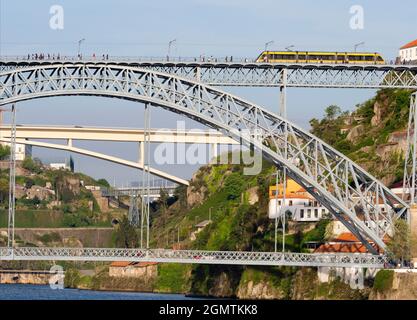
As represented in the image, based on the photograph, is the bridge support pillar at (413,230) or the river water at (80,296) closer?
the bridge support pillar at (413,230)

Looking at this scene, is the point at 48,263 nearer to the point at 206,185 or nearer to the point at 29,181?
the point at 206,185

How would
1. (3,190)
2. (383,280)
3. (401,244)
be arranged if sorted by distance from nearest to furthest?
(383,280) → (401,244) → (3,190)

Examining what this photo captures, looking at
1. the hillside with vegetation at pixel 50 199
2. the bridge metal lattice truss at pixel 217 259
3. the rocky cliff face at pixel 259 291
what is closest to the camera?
the bridge metal lattice truss at pixel 217 259

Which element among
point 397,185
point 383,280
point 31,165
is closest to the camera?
point 383,280

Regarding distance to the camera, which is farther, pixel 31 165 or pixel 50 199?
pixel 31 165

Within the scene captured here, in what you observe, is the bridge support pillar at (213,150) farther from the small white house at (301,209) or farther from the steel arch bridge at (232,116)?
the steel arch bridge at (232,116)

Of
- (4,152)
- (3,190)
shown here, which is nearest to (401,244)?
(3,190)

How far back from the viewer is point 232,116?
252 feet

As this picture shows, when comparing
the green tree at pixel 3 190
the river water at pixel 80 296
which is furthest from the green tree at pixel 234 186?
the green tree at pixel 3 190

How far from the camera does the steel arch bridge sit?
7531 cm

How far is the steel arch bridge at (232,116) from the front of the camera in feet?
247

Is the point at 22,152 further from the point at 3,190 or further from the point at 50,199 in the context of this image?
the point at 3,190

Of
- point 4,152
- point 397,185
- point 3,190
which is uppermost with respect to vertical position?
point 4,152

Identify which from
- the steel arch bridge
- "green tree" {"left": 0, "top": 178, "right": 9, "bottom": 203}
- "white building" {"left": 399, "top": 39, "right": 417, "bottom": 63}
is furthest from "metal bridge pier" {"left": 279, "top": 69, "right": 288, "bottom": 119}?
"green tree" {"left": 0, "top": 178, "right": 9, "bottom": 203}
